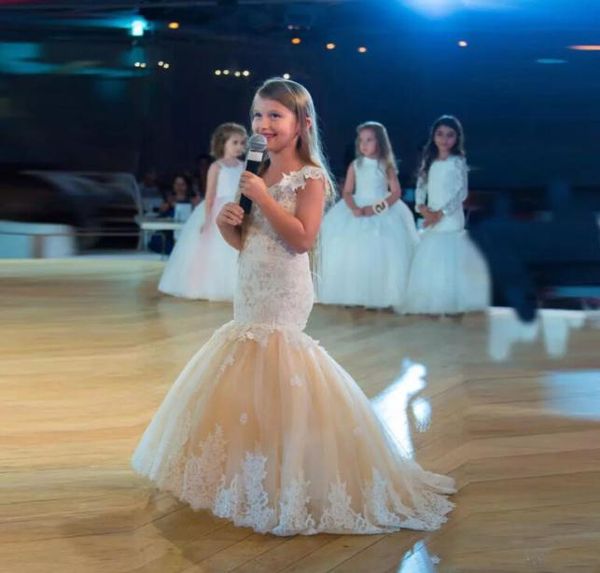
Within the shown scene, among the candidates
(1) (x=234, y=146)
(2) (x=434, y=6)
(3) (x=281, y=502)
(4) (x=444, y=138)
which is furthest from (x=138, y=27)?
(3) (x=281, y=502)

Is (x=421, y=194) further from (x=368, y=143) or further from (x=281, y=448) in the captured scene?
(x=281, y=448)

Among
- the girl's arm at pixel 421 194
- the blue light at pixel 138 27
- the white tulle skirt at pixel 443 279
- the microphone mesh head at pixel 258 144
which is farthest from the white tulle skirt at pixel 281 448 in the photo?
the blue light at pixel 138 27

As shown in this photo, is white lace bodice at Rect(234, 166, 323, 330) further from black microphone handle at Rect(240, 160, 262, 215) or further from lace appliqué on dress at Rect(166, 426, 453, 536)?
lace appliqué on dress at Rect(166, 426, 453, 536)

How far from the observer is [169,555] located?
2.56 meters

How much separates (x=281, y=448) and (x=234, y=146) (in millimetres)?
4782

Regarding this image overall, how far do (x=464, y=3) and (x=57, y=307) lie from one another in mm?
5081

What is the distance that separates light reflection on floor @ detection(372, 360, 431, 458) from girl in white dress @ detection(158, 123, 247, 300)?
2.53m

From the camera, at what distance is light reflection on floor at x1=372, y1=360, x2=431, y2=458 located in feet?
12.2

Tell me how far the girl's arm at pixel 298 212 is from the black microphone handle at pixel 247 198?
0.02 metres

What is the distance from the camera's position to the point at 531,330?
628 cm

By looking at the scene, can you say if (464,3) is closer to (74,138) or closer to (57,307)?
(74,138)

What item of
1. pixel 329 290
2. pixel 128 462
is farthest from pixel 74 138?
pixel 128 462

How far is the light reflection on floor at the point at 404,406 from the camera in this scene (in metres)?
3.70

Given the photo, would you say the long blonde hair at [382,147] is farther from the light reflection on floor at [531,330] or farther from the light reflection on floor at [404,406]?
the light reflection on floor at [404,406]
